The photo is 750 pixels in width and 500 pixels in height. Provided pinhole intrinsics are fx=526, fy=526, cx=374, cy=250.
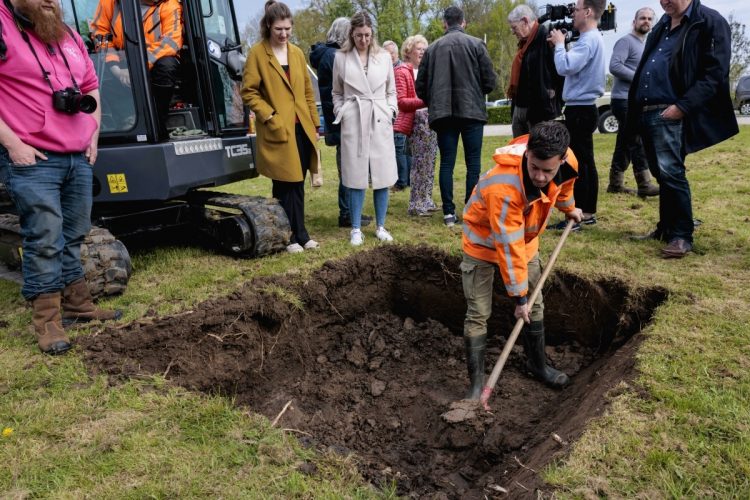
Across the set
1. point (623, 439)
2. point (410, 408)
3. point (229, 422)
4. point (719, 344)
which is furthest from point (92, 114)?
point (719, 344)

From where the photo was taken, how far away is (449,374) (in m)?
4.31

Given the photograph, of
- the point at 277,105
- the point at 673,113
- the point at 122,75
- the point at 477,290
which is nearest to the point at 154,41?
the point at 122,75

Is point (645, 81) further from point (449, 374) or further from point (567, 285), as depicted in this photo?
point (449, 374)

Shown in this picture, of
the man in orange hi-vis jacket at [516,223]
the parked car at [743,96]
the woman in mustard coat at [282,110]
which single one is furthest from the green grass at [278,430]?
the parked car at [743,96]

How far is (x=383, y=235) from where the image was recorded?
5.41 metres

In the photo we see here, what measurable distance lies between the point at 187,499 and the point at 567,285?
327 cm

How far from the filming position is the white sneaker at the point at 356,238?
5.30 metres

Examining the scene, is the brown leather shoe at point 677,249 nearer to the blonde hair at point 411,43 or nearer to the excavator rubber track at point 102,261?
the blonde hair at point 411,43

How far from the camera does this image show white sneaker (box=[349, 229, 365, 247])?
530cm

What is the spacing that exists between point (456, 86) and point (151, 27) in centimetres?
297

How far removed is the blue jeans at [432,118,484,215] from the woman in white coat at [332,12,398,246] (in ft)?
2.06

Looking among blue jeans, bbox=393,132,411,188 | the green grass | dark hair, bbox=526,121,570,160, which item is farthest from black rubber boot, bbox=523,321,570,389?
blue jeans, bbox=393,132,411,188

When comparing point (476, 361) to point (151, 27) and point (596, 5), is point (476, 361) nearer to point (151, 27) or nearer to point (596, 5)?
point (596, 5)

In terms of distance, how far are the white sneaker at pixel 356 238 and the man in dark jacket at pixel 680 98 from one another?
2.76m
